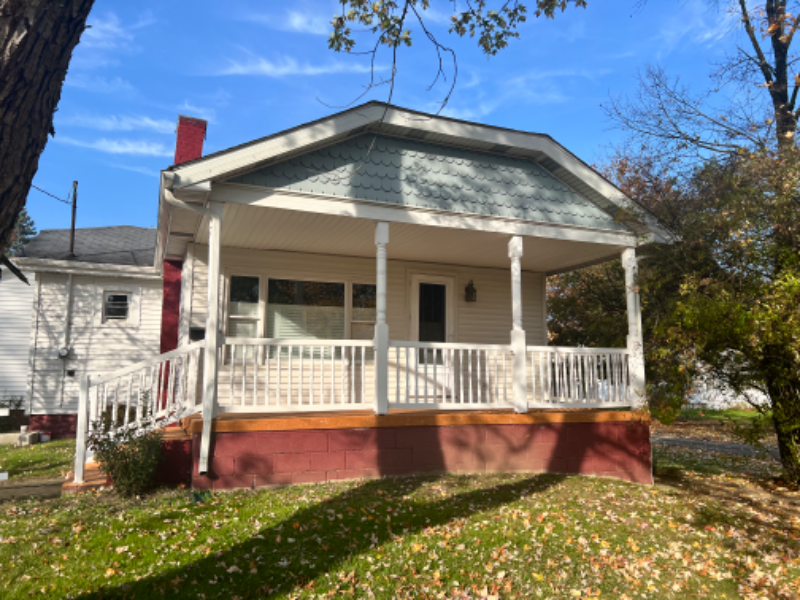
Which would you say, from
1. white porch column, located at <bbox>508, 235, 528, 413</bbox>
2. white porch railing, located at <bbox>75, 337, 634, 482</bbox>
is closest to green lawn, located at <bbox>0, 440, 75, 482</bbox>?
white porch railing, located at <bbox>75, 337, 634, 482</bbox>

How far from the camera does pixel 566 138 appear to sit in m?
7.84

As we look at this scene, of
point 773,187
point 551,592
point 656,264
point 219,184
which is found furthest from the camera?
point 656,264

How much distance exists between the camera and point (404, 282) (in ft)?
32.3

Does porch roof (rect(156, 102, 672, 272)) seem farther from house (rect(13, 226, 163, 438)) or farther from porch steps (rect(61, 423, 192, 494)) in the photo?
house (rect(13, 226, 163, 438))

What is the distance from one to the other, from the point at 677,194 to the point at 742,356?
2.59 metres

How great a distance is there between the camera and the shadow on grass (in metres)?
3.78

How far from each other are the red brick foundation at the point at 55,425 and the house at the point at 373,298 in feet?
7.81

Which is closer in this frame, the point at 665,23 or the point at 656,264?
the point at 656,264

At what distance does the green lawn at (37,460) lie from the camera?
24.6 feet

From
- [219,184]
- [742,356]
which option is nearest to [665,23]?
[742,356]

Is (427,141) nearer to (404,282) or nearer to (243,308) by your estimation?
(404,282)

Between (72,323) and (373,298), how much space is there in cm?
703

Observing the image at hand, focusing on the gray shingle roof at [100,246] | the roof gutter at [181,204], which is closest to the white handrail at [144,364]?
the roof gutter at [181,204]

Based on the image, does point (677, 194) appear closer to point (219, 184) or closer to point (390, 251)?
point (390, 251)
